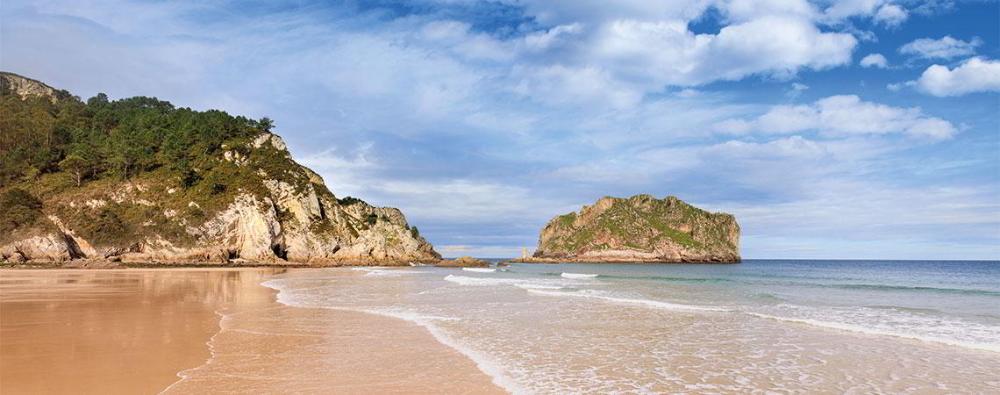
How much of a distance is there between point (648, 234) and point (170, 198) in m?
108

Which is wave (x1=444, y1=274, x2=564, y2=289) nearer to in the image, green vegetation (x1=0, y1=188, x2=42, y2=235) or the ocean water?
the ocean water

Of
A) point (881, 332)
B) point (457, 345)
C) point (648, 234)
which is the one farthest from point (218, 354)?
point (648, 234)

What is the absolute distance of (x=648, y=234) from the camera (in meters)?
138

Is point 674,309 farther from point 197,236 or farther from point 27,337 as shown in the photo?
point 197,236

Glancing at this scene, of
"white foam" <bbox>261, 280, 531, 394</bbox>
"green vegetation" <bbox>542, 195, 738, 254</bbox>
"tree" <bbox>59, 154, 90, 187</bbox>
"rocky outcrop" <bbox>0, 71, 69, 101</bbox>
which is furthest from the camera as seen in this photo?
"green vegetation" <bbox>542, 195, 738, 254</bbox>

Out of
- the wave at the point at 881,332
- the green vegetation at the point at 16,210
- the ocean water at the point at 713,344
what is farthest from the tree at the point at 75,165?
the wave at the point at 881,332

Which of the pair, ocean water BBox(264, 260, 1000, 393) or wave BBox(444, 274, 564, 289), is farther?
wave BBox(444, 274, 564, 289)

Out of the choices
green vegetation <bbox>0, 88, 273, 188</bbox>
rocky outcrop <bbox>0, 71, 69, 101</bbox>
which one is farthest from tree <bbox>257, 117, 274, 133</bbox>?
rocky outcrop <bbox>0, 71, 69, 101</bbox>

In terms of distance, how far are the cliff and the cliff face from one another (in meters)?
59.0

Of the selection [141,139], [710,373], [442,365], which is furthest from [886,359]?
[141,139]

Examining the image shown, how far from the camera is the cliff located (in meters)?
61.2

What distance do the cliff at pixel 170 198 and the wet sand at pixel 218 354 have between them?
177 ft

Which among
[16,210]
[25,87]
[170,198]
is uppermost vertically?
[25,87]

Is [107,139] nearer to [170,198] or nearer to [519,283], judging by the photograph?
[170,198]
